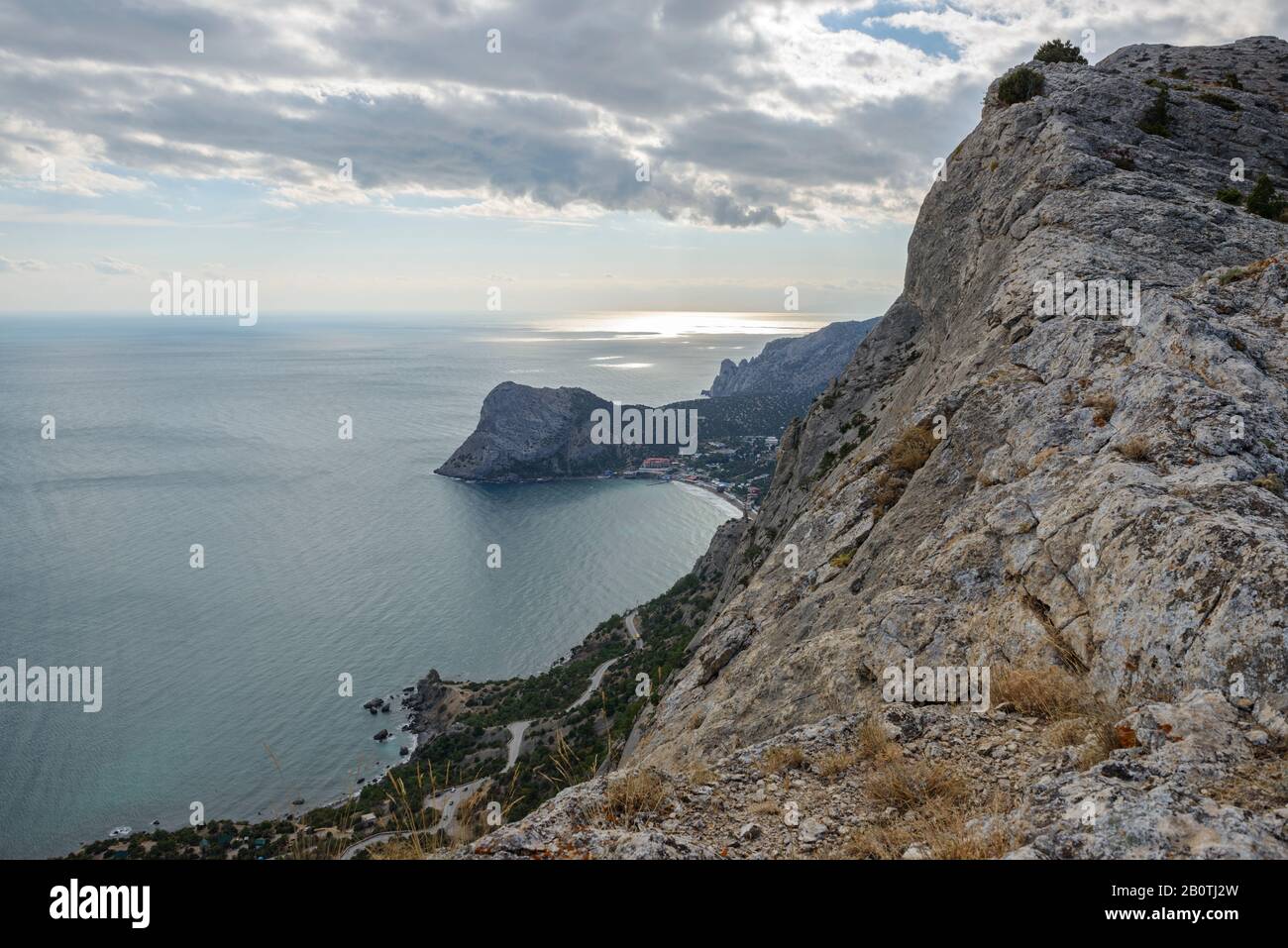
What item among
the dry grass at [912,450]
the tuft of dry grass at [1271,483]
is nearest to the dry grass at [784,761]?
the tuft of dry grass at [1271,483]

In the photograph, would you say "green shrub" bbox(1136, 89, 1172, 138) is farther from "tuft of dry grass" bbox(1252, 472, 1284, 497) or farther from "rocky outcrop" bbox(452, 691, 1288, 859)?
"rocky outcrop" bbox(452, 691, 1288, 859)

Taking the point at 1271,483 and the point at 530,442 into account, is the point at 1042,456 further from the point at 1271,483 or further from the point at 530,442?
the point at 530,442

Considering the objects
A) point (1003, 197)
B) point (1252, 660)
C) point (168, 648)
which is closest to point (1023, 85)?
point (1003, 197)

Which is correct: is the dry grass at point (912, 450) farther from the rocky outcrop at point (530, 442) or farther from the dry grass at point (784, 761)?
the rocky outcrop at point (530, 442)

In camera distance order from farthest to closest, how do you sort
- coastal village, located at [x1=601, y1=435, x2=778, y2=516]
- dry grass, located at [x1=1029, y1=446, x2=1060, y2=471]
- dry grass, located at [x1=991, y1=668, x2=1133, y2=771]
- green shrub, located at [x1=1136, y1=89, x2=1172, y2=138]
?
coastal village, located at [x1=601, y1=435, x2=778, y2=516] < green shrub, located at [x1=1136, y1=89, x2=1172, y2=138] < dry grass, located at [x1=1029, y1=446, x2=1060, y2=471] < dry grass, located at [x1=991, y1=668, x2=1133, y2=771]

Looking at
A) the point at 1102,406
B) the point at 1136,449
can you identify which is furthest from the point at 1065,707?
the point at 1102,406

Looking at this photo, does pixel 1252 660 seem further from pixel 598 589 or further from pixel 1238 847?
pixel 598 589

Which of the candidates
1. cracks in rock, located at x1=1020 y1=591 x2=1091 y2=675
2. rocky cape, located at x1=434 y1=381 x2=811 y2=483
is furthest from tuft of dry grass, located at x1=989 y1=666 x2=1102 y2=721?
rocky cape, located at x1=434 y1=381 x2=811 y2=483
